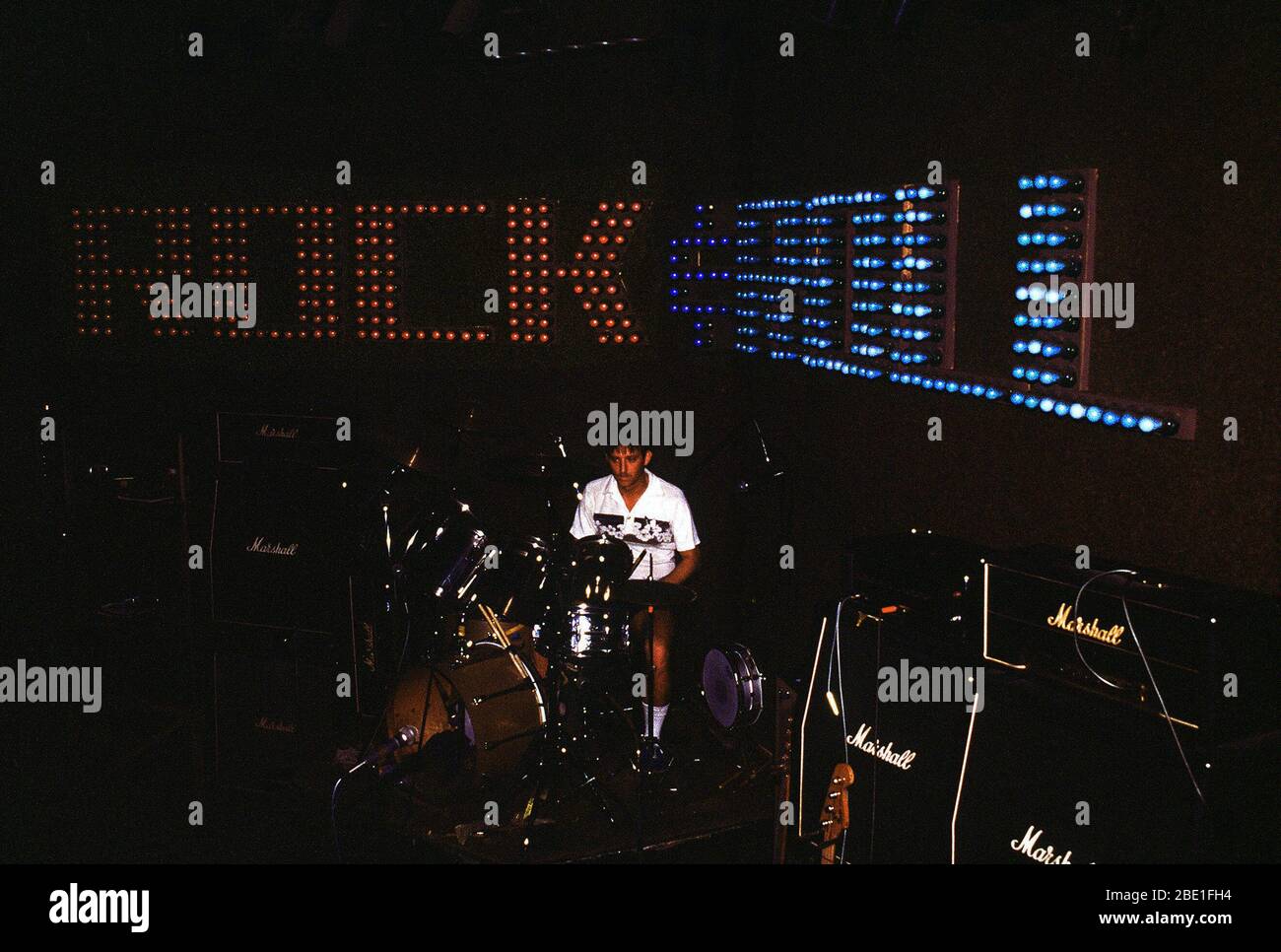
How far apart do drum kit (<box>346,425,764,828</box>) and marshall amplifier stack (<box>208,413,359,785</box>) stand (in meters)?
0.24

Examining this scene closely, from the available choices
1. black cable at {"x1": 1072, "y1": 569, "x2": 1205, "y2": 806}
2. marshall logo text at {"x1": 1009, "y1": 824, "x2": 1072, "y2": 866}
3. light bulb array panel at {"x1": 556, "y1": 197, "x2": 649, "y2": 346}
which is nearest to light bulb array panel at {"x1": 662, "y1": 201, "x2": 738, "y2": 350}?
light bulb array panel at {"x1": 556, "y1": 197, "x2": 649, "y2": 346}

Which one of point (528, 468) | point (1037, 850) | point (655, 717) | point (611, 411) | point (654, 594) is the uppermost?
point (611, 411)

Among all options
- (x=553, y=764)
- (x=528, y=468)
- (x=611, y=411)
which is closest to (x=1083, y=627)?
(x=528, y=468)

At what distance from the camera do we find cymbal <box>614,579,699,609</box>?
397 cm

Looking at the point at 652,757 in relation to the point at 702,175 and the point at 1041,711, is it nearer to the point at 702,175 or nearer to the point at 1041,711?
the point at 1041,711

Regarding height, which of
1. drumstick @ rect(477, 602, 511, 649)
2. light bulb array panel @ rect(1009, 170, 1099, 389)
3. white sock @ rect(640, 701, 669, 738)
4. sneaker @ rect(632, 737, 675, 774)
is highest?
light bulb array panel @ rect(1009, 170, 1099, 389)

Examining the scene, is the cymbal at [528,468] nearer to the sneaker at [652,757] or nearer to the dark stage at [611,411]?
the dark stage at [611,411]

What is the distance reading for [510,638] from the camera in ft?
14.2

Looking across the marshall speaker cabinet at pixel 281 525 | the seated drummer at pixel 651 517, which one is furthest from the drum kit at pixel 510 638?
the seated drummer at pixel 651 517

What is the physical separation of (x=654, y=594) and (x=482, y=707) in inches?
29.5

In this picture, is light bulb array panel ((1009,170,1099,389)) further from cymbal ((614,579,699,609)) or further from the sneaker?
the sneaker

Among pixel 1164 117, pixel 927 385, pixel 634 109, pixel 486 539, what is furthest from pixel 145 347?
pixel 1164 117

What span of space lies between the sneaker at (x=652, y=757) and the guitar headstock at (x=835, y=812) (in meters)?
1.24

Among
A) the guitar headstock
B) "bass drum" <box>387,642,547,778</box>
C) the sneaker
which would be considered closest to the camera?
the guitar headstock
